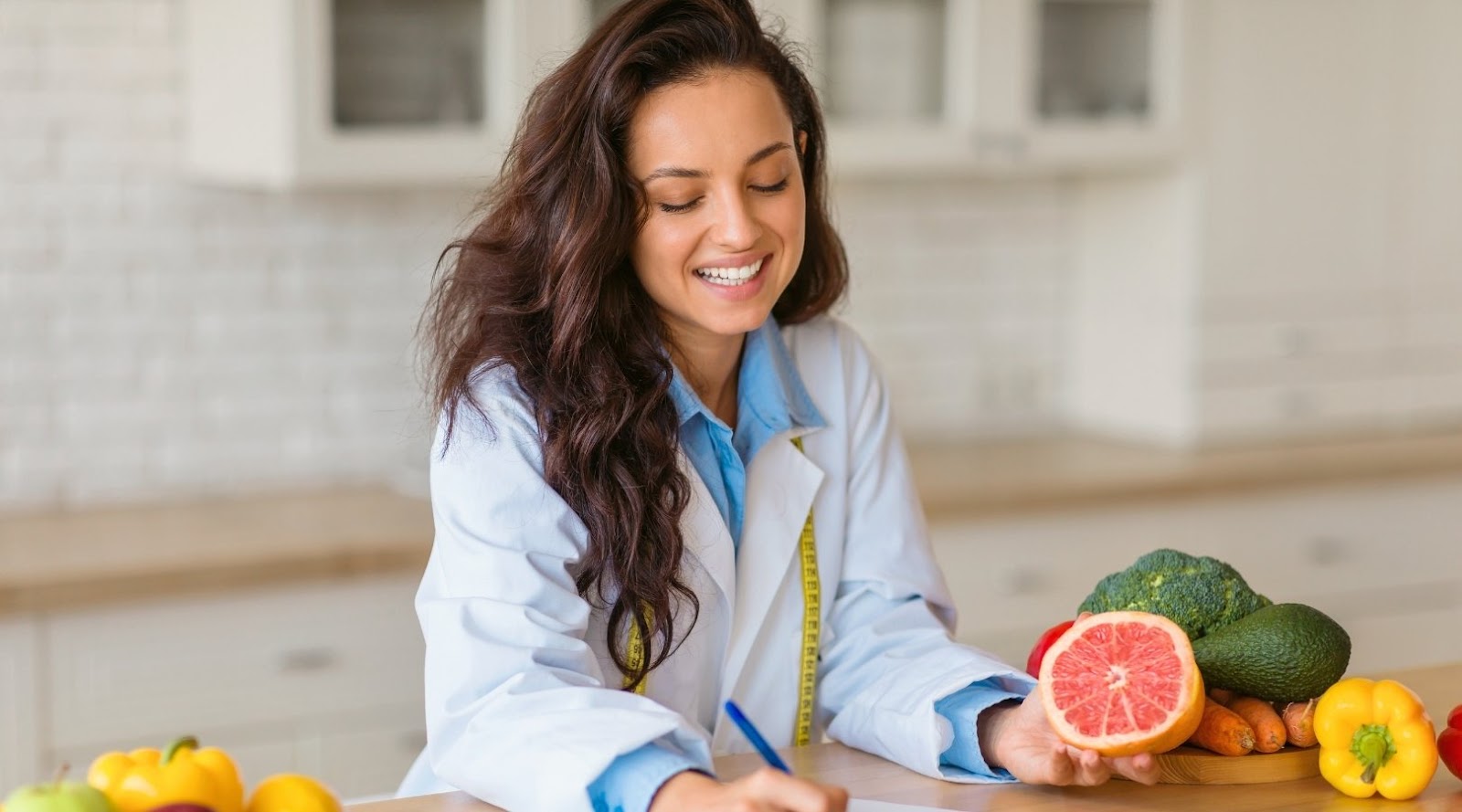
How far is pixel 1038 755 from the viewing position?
5.16 feet

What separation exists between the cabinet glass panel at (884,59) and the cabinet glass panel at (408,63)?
715 mm

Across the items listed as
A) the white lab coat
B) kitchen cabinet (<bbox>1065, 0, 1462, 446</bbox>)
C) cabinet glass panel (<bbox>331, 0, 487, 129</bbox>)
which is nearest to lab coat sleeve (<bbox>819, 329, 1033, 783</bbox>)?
the white lab coat

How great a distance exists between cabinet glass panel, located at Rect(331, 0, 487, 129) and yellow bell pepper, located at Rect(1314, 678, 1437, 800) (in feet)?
6.56

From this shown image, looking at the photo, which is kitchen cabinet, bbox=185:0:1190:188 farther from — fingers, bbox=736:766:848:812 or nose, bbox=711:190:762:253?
fingers, bbox=736:766:848:812

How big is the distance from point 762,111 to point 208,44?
170 centimetres

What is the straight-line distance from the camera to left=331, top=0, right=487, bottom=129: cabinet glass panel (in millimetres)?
2961

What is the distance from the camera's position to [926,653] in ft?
6.04

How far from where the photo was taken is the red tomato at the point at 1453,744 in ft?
5.07

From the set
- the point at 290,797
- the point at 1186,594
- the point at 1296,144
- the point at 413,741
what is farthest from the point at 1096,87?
the point at 290,797

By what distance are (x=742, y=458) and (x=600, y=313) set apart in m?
0.26

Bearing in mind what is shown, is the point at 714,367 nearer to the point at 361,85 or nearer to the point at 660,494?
the point at 660,494

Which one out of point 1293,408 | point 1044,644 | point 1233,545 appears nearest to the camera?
point 1044,644

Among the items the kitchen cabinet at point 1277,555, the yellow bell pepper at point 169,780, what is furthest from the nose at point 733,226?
the kitchen cabinet at point 1277,555

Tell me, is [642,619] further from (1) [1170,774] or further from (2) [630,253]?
(1) [1170,774]
